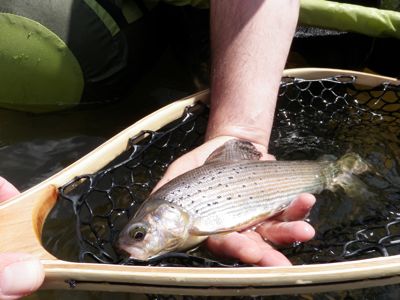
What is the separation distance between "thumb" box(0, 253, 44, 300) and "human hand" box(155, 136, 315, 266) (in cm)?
48

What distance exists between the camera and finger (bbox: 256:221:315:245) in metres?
1.42

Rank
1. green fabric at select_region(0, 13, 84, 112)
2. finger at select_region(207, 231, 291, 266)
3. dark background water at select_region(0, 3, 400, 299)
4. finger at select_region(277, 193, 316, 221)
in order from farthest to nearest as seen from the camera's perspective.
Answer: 1. dark background water at select_region(0, 3, 400, 299)
2. green fabric at select_region(0, 13, 84, 112)
3. finger at select_region(277, 193, 316, 221)
4. finger at select_region(207, 231, 291, 266)

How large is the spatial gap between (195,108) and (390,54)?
1.07m

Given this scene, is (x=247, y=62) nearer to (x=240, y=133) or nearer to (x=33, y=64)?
(x=240, y=133)

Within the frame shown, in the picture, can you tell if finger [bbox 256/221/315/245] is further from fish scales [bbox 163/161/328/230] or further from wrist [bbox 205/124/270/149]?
wrist [bbox 205/124/270/149]

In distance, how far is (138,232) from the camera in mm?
1429

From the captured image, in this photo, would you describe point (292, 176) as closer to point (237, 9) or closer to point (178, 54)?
point (237, 9)

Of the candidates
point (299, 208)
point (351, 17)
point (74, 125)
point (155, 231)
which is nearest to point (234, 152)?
point (299, 208)

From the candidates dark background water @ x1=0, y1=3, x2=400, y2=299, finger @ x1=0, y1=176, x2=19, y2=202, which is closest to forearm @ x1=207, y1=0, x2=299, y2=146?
dark background water @ x1=0, y1=3, x2=400, y2=299

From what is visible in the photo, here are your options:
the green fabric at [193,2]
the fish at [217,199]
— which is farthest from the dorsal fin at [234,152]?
the green fabric at [193,2]

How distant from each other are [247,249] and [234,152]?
44 cm

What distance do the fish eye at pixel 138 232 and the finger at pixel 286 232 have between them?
1.12ft

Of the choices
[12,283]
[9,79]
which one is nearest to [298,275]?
[12,283]

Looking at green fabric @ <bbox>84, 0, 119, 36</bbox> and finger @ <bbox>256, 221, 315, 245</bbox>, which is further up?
green fabric @ <bbox>84, 0, 119, 36</bbox>
